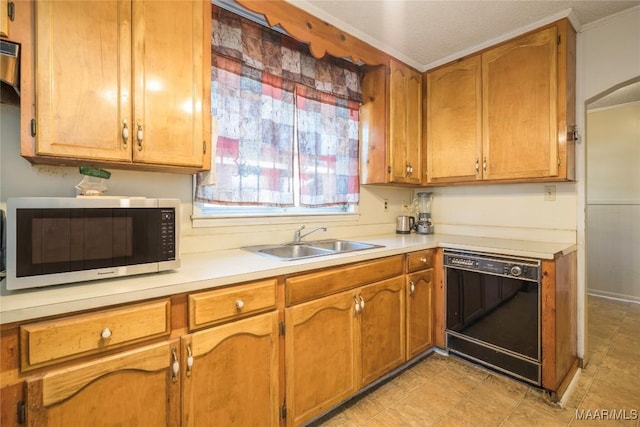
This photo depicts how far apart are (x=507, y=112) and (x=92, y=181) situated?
2.54 m

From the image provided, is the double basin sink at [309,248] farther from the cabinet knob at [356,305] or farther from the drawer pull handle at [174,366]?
the drawer pull handle at [174,366]

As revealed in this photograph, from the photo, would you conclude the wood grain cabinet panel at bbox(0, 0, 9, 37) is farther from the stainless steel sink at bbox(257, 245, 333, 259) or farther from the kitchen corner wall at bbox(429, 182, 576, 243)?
the kitchen corner wall at bbox(429, 182, 576, 243)

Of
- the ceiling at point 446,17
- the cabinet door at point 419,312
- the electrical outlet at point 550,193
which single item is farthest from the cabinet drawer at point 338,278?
the ceiling at point 446,17

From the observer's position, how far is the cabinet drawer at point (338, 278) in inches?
57.7

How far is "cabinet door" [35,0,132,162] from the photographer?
1.11m

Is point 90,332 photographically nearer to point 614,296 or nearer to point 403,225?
point 403,225

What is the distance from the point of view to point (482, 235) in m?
2.64

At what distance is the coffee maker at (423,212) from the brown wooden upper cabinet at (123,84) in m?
2.01

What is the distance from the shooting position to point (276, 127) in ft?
6.87

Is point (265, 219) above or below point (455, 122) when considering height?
below

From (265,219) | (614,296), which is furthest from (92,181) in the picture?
(614,296)

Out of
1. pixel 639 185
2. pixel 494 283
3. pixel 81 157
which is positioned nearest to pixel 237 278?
pixel 81 157

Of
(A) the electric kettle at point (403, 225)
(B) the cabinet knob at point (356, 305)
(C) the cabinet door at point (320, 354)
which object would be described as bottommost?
(C) the cabinet door at point (320, 354)

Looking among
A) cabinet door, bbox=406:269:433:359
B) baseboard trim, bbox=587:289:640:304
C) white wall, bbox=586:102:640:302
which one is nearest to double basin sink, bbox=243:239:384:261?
cabinet door, bbox=406:269:433:359
